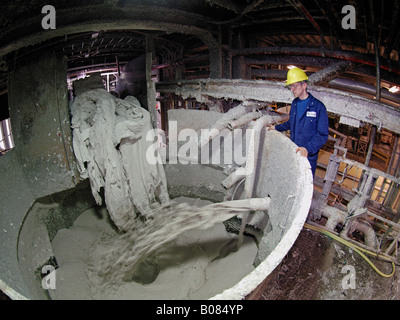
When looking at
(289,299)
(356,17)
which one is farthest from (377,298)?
(356,17)

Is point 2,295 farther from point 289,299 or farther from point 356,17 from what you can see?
point 356,17

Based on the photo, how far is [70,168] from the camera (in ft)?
10.4

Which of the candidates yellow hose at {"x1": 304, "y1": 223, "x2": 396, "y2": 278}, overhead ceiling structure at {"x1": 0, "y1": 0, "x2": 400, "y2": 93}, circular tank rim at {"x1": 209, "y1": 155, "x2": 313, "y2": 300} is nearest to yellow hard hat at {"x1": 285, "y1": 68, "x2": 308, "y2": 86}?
overhead ceiling structure at {"x1": 0, "y1": 0, "x2": 400, "y2": 93}

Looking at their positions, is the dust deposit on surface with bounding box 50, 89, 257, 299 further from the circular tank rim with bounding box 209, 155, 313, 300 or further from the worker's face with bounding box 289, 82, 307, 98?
the worker's face with bounding box 289, 82, 307, 98

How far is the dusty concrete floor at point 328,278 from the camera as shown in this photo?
89.0 inches

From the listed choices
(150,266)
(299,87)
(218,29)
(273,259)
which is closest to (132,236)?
(150,266)

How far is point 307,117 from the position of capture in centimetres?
303

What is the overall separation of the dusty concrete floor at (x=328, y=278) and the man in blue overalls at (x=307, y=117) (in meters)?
1.14

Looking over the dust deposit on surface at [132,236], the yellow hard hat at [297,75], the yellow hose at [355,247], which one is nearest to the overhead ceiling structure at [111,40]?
the dust deposit on surface at [132,236]

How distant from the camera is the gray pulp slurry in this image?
2727 mm

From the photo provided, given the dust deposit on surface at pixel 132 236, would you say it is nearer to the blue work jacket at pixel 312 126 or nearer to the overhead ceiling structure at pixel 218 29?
the overhead ceiling structure at pixel 218 29

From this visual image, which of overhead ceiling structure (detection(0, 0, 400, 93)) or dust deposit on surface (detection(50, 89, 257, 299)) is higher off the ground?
overhead ceiling structure (detection(0, 0, 400, 93))

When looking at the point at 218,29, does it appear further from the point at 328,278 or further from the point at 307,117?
the point at 328,278

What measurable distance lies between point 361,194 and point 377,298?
1115 millimetres
